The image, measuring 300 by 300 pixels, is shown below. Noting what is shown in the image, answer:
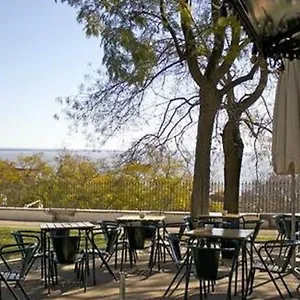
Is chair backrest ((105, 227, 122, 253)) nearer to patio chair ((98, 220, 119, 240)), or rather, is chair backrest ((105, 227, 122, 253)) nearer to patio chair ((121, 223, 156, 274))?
patio chair ((98, 220, 119, 240))

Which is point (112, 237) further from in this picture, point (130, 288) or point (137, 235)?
point (130, 288)

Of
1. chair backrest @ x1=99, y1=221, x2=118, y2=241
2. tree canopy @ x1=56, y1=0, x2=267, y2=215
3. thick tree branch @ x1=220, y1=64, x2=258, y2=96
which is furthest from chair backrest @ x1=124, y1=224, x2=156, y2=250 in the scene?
thick tree branch @ x1=220, y1=64, x2=258, y2=96

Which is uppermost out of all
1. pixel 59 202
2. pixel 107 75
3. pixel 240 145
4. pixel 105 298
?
pixel 107 75

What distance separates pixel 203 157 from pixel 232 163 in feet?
7.91

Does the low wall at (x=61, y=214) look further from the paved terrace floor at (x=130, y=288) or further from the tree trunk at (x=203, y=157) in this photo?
the paved terrace floor at (x=130, y=288)

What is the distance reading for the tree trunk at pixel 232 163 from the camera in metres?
13.7

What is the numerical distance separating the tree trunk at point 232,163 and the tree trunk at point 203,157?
187cm

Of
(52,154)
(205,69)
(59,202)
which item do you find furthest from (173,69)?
(52,154)

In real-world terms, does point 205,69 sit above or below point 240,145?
above

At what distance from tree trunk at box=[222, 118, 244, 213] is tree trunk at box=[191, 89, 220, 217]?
73.6 inches

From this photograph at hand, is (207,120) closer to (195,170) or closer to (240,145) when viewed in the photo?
(195,170)

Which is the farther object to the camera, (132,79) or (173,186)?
(173,186)

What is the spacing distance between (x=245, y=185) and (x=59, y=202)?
545 cm

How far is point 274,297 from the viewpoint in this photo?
639 cm
